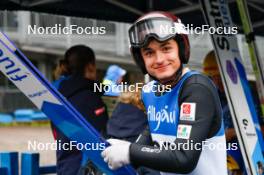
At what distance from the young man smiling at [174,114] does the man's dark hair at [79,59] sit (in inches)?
59.5

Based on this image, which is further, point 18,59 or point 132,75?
point 132,75

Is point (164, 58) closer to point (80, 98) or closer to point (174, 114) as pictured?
point (174, 114)

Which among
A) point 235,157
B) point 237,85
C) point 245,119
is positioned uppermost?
point 237,85

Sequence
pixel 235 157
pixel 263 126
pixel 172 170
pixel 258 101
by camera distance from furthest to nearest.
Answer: pixel 258 101 < pixel 263 126 < pixel 235 157 < pixel 172 170

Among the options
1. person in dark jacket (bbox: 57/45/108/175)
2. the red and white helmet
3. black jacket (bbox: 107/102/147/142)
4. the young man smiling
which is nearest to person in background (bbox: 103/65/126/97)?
person in dark jacket (bbox: 57/45/108/175)

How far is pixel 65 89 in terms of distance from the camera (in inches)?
144

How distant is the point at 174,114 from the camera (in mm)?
2090

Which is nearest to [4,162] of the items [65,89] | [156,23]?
[65,89]

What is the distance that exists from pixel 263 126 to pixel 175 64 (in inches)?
105

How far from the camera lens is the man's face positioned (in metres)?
2.09

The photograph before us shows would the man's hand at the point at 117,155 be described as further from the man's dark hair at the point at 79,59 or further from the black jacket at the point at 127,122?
the man's dark hair at the point at 79,59

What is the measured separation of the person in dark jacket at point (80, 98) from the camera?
3607 mm

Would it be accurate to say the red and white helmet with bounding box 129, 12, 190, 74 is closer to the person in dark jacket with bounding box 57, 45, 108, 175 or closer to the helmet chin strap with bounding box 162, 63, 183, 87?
the helmet chin strap with bounding box 162, 63, 183, 87

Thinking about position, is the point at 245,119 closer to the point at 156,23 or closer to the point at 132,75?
the point at 156,23
